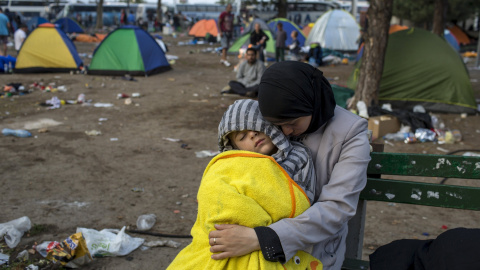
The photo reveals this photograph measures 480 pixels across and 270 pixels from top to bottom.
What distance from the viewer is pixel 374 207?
4906mm

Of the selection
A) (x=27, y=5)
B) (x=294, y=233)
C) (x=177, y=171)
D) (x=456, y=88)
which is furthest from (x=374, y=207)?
(x=27, y=5)

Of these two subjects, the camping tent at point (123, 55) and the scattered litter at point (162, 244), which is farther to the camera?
the camping tent at point (123, 55)

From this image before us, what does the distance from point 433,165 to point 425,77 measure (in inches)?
297

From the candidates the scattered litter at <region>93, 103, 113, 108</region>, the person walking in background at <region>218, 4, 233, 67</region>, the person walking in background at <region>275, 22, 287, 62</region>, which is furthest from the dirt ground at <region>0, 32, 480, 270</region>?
the person walking in background at <region>218, 4, 233, 67</region>

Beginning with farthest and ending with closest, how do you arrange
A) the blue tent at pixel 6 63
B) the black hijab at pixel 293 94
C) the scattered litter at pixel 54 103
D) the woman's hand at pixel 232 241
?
the blue tent at pixel 6 63, the scattered litter at pixel 54 103, the black hijab at pixel 293 94, the woman's hand at pixel 232 241

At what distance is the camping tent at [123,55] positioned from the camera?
43.1 feet

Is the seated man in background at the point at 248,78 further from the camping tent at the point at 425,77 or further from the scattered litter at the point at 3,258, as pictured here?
the scattered litter at the point at 3,258

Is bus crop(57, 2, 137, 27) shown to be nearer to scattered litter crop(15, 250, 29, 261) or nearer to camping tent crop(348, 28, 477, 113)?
camping tent crop(348, 28, 477, 113)

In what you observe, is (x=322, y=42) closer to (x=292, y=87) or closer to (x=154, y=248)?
(x=154, y=248)

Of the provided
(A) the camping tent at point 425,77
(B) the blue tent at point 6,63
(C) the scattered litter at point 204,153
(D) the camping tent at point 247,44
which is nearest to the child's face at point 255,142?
(C) the scattered litter at point 204,153

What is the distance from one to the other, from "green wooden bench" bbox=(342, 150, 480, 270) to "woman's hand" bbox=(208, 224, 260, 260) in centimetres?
78

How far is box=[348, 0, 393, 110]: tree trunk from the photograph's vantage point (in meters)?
8.17

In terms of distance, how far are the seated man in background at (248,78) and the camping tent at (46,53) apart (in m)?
5.55

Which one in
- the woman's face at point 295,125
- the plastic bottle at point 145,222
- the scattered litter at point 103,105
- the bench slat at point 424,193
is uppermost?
the woman's face at point 295,125
